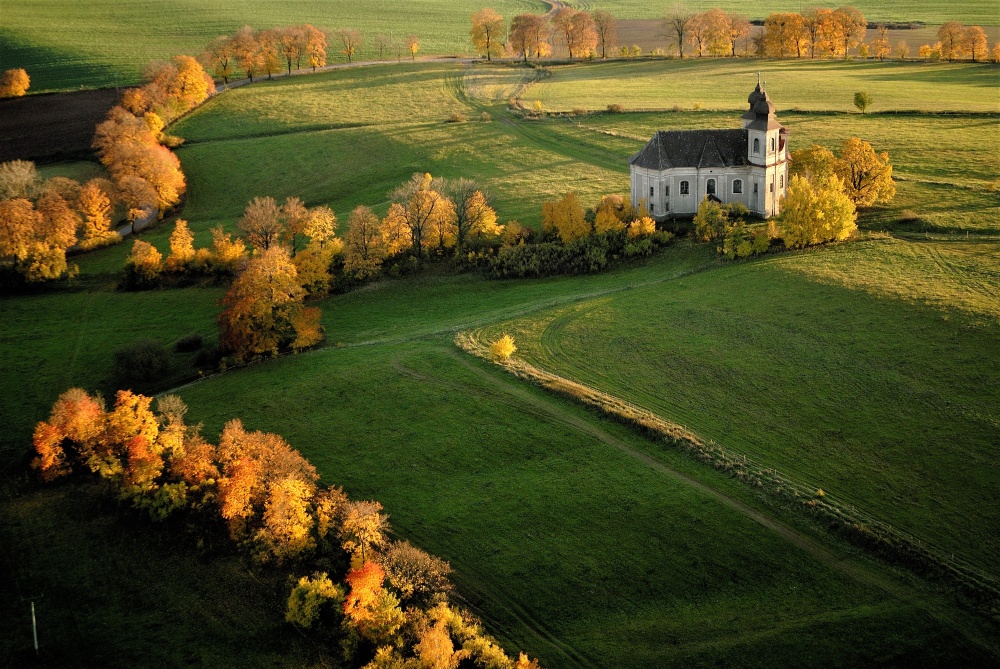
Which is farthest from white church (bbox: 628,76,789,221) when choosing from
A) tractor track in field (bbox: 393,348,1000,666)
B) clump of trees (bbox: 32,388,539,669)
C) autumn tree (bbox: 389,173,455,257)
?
clump of trees (bbox: 32,388,539,669)

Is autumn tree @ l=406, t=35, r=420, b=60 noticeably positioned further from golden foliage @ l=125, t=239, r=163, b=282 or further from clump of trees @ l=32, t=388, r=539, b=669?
clump of trees @ l=32, t=388, r=539, b=669

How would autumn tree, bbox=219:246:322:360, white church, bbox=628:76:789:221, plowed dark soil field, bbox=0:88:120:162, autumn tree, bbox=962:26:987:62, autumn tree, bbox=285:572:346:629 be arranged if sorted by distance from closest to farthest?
autumn tree, bbox=285:572:346:629 → autumn tree, bbox=219:246:322:360 → white church, bbox=628:76:789:221 → plowed dark soil field, bbox=0:88:120:162 → autumn tree, bbox=962:26:987:62

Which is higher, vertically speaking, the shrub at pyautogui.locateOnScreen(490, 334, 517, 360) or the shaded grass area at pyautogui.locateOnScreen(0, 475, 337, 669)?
the shrub at pyautogui.locateOnScreen(490, 334, 517, 360)

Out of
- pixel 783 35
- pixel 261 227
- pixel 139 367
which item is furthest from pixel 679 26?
pixel 139 367

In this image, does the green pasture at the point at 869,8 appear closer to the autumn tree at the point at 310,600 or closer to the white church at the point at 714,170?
the white church at the point at 714,170

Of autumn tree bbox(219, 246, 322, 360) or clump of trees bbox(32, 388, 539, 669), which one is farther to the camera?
autumn tree bbox(219, 246, 322, 360)

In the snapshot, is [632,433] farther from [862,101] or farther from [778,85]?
[778,85]

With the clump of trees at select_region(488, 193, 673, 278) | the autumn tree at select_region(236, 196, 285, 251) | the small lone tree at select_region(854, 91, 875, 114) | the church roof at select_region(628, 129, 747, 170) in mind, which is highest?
the small lone tree at select_region(854, 91, 875, 114)

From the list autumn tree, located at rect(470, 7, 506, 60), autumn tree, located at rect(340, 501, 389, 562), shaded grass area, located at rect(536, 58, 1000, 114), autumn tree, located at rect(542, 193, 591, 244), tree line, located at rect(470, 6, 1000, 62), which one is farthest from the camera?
autumn tree, located at rect(470, 7, 506, 60)
